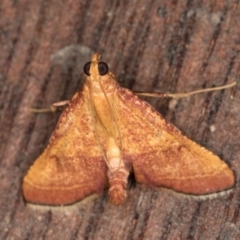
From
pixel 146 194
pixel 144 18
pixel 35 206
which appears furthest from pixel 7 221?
pixel 144 18

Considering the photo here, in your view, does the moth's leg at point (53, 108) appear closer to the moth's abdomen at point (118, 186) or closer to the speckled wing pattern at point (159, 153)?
the speckled wing pattern at point (159, 153)

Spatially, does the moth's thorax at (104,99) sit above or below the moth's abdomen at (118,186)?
above

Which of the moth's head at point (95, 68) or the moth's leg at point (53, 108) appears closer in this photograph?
the moth's head at point (95, 68)

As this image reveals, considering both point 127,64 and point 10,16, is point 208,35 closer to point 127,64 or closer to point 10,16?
A: point 127,64

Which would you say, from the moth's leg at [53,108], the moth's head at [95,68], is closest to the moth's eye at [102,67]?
the moth's head at [95,68]

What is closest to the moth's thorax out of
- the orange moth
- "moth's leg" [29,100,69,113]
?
the orange moth

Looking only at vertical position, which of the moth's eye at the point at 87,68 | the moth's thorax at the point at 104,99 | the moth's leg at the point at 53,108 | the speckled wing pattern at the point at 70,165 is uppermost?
the moth's eye at the point at 87,68
